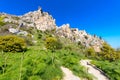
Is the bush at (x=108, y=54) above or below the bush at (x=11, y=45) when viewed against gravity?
below

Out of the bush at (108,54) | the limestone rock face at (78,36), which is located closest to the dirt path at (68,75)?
the bush at (108,54)

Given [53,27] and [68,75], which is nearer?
[68,75]

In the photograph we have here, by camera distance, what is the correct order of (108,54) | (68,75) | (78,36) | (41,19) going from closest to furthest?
1. (68,75)
2. (108,54)
3. (78,36)
4. (41,19)

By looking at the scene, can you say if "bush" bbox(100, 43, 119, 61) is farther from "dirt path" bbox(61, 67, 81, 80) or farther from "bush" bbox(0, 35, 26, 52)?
"dirt path" bbox(61, 67, 81, 80)

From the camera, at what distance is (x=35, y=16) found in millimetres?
105312

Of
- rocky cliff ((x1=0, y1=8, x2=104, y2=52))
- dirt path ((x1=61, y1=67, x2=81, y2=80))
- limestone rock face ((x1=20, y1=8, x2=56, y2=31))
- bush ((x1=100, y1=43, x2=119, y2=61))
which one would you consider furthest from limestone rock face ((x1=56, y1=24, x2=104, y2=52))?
dirt path ((x1=61, y1=67, x2=81, y2=80))

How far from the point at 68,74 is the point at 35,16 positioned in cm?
8665

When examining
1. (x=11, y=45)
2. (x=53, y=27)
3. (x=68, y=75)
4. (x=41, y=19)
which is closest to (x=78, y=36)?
(x=53, y=27)

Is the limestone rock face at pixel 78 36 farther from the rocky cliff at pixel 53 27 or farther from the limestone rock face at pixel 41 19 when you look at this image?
the limestone rock face at pixel 41 19

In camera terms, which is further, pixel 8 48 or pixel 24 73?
pixel 8 48

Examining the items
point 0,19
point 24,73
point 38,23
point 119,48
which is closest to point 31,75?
point 24,73

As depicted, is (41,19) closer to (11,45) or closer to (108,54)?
(108,54)

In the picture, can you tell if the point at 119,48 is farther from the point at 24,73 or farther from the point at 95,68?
the point at 24,73


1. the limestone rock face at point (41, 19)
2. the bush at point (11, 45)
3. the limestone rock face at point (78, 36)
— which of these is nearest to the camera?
the bush at point (11, 45)
